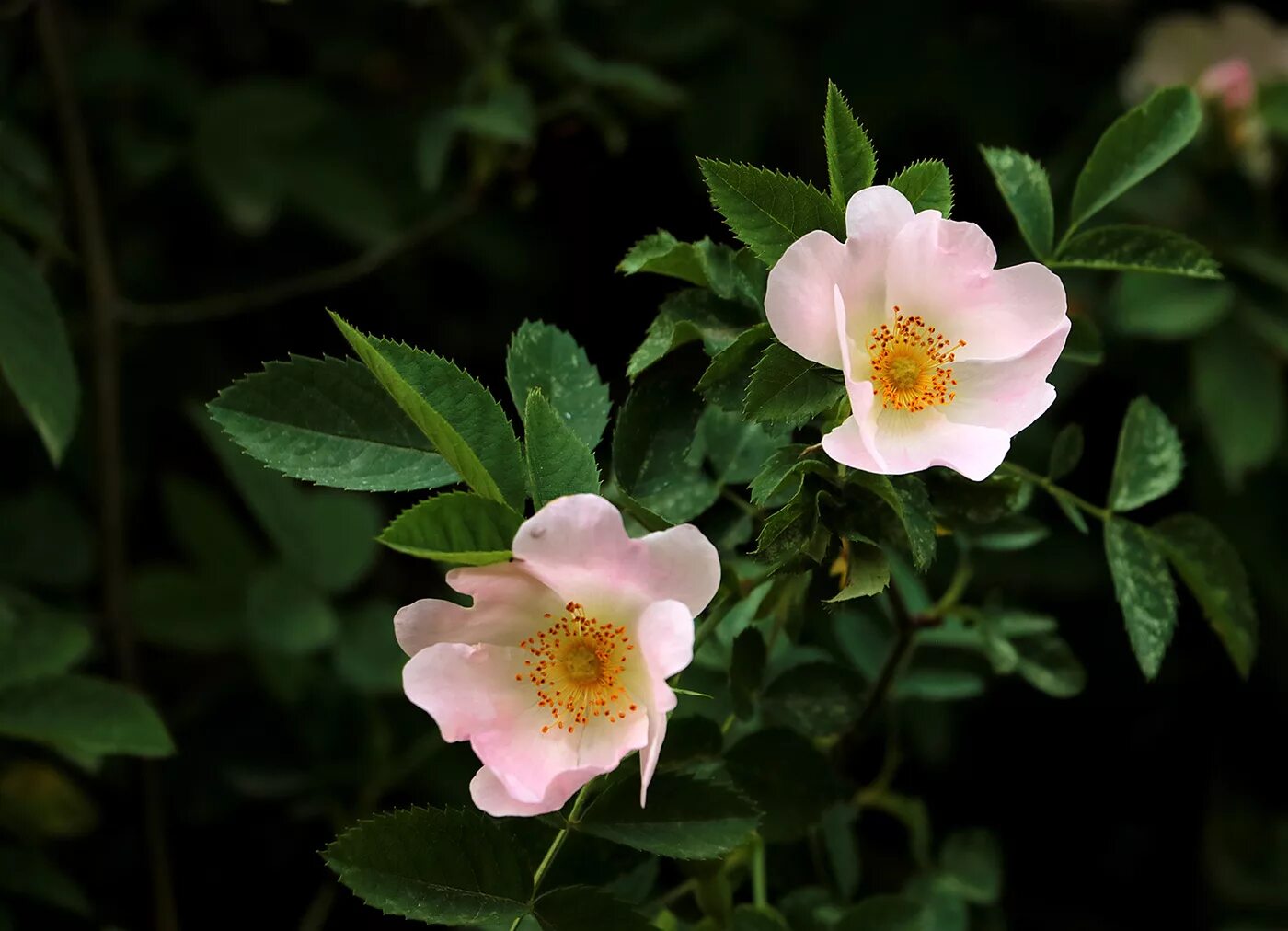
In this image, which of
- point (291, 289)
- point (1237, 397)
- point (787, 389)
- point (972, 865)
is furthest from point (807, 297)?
point (1237, 397)

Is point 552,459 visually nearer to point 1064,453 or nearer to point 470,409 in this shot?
point 470,409

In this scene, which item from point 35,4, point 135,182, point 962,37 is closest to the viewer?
point 35,4

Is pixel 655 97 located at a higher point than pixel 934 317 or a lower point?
higher

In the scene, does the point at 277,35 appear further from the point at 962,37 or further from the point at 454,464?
the point at 454,464

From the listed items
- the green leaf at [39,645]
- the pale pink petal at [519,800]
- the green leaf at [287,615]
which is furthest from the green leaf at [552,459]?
the green leaf at [287,615]

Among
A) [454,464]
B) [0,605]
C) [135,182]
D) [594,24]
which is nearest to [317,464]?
[454,464]

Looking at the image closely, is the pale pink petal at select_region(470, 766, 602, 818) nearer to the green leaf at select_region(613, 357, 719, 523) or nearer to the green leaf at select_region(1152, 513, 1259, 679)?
the green leaf at select_region(613, 357, 719, 523)
